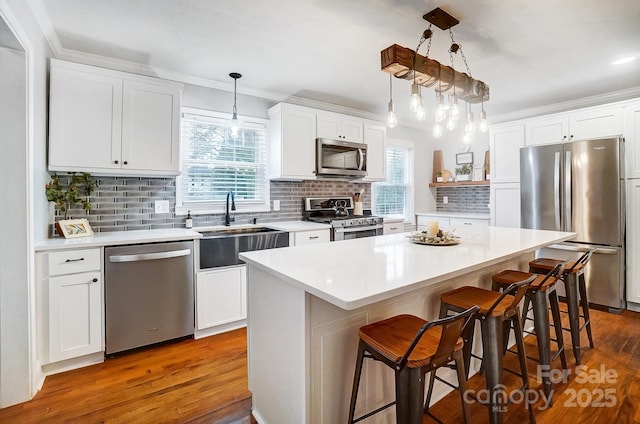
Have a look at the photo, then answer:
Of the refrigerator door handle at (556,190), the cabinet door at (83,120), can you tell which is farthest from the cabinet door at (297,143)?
the refrigerator door handle at (556,190)

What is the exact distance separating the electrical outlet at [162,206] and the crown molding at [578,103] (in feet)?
15.6

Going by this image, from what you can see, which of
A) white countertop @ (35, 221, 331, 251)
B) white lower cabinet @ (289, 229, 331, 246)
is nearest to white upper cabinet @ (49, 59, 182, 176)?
white countertop @ (35, 221, 331, 251)

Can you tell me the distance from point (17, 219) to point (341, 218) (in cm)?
282

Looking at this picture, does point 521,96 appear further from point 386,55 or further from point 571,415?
point 571,415

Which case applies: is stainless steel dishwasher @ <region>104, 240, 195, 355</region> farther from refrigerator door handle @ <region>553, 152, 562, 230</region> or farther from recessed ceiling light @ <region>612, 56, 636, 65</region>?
recessed ceiling light @ <region>612, 56, 636, 65</region>

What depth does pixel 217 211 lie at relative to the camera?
135 inches

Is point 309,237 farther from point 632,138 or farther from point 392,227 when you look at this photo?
point 632,138

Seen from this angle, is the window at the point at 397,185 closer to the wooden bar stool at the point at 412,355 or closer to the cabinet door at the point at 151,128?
the cabinet door at the point at 151,128

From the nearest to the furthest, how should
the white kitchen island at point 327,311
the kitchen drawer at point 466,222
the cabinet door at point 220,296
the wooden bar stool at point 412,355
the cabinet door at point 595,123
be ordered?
the wooden bar stool at point 412,355 < the white kitchen island at point 327,311 < the cabinet door at point 220,296 < the cabinet door at point 595,123 < the kitchen drawer at point 466,222

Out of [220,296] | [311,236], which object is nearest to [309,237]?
[311,236]

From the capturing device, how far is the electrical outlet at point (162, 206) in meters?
3.08

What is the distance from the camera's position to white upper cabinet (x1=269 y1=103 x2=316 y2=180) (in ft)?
11.7

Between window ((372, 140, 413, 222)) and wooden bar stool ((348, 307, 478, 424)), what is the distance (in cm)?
377

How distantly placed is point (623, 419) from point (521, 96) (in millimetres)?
3457
